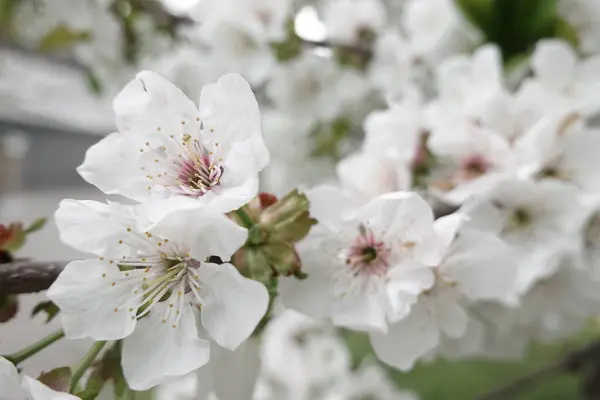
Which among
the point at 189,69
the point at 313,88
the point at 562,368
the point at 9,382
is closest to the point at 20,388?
the point at 9,382

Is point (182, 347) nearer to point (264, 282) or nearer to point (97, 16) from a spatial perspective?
point (264, 282)

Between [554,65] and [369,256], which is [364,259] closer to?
[369,256]

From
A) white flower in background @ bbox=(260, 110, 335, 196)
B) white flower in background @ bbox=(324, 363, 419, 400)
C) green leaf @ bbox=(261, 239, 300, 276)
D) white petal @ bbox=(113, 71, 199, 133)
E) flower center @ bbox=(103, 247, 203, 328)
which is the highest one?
white petal @ bbox=(113, 71, 199, 133)

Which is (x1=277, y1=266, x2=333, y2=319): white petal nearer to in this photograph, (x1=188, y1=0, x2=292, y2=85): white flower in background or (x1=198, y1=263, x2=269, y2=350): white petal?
(x1=198, y1=263, x2=269, y2=350): white petal

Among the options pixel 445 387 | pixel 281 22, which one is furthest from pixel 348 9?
pixel 445 387

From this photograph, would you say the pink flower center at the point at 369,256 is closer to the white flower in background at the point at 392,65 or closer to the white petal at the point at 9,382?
the white petal at the point at 9,382

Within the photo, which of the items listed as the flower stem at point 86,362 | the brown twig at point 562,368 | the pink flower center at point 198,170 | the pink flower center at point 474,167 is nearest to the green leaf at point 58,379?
the flower stem at point 86,362

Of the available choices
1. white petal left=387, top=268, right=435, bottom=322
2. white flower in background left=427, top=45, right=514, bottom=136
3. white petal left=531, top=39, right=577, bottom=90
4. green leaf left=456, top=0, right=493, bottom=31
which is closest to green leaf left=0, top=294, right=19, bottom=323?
white petal left=387, top=268, right=435, bottom=322
